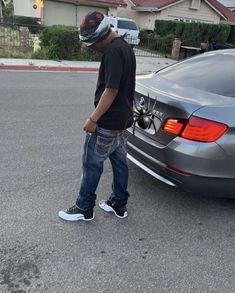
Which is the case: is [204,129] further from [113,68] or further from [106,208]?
[106,208]

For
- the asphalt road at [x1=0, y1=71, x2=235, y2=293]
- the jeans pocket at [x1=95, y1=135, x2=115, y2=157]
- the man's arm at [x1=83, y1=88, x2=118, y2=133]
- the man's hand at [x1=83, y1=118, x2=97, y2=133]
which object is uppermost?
the man's arm at [x1=83, y1=88, x2=118, y2=133]

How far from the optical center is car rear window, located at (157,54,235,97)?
3512mm

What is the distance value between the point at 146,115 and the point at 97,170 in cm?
80

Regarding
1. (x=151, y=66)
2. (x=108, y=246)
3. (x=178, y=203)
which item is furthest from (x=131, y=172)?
(x=151, y=66)

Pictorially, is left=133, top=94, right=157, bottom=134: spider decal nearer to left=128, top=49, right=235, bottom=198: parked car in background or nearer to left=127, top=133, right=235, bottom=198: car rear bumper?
left=128, top=49, right=235, bottom=198: parked car in background

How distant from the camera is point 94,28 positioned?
2545 millimetres

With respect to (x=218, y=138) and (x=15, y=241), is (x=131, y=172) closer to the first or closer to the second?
(x=218, y=138)

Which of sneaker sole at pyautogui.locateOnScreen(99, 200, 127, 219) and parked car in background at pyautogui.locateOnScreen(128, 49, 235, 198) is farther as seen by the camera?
sneaker sole at pyautogui.locateOnScreen(99, 200, 127, 219)

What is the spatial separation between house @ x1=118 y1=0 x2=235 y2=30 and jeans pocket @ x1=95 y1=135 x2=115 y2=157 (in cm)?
2959

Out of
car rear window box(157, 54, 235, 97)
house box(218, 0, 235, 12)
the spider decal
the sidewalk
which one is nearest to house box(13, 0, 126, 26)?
the sidewalk

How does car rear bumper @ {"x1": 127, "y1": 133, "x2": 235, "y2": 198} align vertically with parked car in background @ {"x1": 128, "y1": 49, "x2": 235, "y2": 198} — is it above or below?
below

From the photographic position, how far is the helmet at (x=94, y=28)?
2.54 metres

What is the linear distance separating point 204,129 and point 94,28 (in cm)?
120

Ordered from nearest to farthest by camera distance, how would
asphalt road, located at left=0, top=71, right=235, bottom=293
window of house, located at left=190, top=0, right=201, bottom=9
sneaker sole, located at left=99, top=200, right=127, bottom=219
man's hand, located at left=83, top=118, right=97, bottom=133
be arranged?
asphalt road, located at left=0, top=71, right=235, bottom=293 → man's hand, located at left=83, top=118, right=97, bottom=133 → sneaker sole, located at left=99, top=200, right=127, bottom=219 → window of house, located at left=190, top=0, right=201, bottom=9
